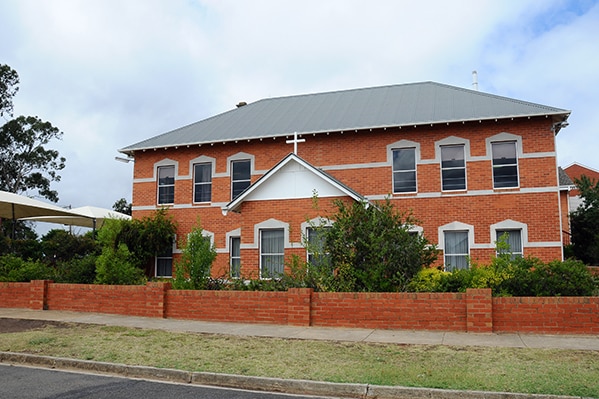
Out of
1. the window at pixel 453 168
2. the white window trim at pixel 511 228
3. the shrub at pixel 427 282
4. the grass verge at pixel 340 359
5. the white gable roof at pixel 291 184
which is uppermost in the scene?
the window at pixel 453 168

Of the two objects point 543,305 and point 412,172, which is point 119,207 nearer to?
point 412,172

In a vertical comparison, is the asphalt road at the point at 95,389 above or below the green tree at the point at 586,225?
below

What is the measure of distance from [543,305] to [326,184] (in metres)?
8.23

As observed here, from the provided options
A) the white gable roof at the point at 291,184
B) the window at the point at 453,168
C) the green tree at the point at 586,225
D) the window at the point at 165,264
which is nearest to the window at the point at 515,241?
the window at the point at 453,168

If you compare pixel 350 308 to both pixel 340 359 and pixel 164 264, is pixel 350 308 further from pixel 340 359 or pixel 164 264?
pixel 164 264

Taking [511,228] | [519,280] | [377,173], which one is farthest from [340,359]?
[377,173]

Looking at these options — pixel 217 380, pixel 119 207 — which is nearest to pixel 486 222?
pixel 217 380

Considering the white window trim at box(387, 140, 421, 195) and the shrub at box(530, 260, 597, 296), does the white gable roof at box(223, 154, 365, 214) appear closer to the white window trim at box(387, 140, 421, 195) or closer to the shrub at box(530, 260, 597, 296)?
the white window trim at box(387, 140, 421, 195)

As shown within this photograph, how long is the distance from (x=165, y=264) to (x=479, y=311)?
15.2 meters

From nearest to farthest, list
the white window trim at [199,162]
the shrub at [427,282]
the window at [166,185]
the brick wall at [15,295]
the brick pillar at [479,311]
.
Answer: the brick pillar at [479,311], the shrub at [427,282], the brick wall at [15,295], the white window trim at [199,162], the window at [166,185]

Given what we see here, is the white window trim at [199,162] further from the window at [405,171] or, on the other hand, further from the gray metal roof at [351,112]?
the window at [405,171]

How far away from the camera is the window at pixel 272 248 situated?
19.1m

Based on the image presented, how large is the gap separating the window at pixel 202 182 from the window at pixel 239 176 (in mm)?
1062

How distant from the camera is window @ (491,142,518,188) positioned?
19.5m
